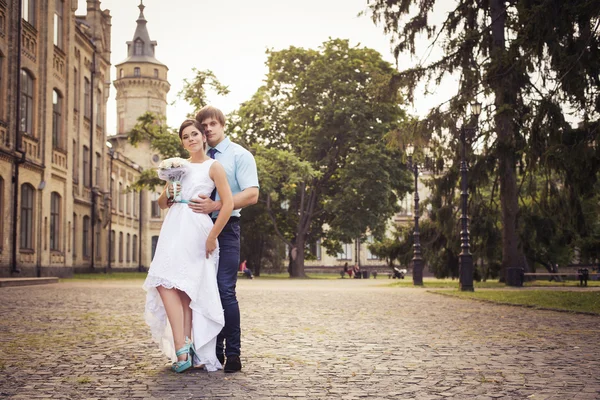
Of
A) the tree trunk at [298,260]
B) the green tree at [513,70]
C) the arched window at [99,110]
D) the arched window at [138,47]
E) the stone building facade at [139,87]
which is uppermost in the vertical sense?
the arched window at [138,47]

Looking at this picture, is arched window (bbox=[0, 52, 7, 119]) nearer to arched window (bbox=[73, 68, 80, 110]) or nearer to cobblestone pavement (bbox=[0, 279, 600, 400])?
arched window (bbox=[73, 68, 80, 110])

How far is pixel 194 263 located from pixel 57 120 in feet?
90.2

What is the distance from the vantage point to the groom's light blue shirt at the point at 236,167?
5.92 meters

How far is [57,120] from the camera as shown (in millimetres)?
31469

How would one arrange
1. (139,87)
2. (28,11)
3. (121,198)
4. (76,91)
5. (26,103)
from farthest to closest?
(139,87)
(121,198)
(76,91)
(28,11)
(26,103)

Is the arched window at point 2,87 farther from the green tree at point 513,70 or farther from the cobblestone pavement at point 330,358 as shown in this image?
the cobblestone pavement at point 330,358

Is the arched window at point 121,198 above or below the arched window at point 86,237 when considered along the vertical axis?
above

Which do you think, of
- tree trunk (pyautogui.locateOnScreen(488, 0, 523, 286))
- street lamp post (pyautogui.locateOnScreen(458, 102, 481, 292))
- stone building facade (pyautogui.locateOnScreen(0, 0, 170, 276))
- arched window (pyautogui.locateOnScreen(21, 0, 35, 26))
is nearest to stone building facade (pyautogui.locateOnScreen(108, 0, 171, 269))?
stone building facade (pyautogui.locateOnScreen(0, 0, 170, 276))

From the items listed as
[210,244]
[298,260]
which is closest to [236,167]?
[210,244]

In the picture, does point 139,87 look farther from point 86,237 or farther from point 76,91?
point 76,91

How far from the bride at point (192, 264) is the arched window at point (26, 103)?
22.7 m

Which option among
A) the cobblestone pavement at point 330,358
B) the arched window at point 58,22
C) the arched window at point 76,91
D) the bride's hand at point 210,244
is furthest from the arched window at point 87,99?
the bride's hand at point 210,244

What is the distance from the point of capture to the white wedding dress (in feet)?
18.7

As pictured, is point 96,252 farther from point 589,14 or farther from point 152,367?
point 152,367
